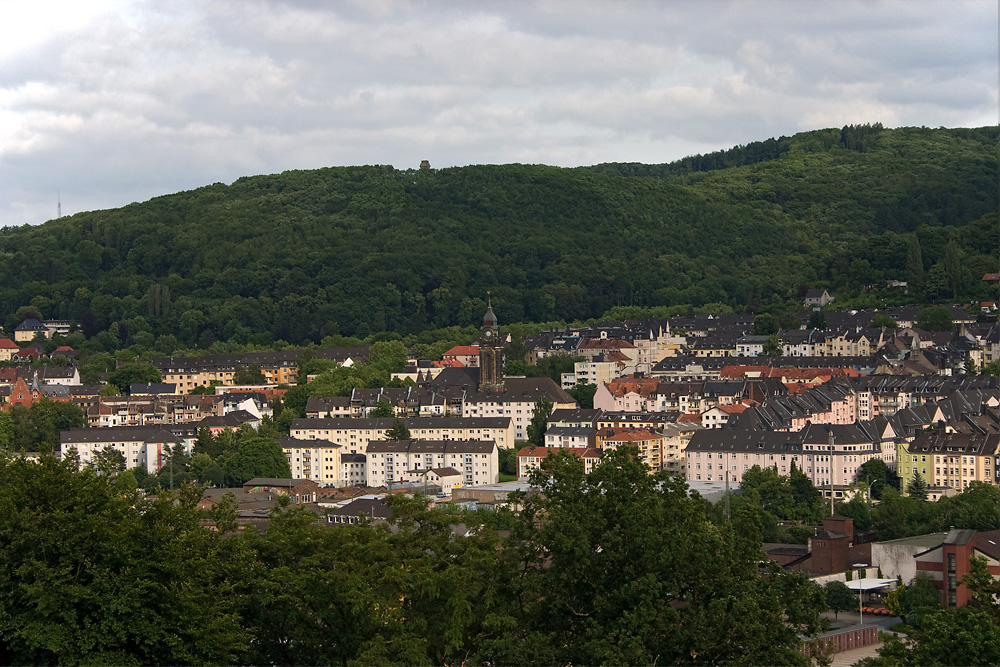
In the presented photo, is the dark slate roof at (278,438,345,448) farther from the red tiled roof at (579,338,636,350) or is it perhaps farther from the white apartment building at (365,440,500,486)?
the red tiled roof at (579,338,636,350)

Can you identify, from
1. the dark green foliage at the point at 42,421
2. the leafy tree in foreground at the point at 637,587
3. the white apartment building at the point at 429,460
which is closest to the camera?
the leafy tree in foreground at the point at 637,587

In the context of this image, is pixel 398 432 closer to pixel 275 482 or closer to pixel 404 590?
pixel 275 482

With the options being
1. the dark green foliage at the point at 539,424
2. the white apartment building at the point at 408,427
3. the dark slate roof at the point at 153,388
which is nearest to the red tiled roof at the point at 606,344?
the dark green foliage at the point at 539,424

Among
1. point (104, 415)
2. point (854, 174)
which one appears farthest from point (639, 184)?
point (104, 415)

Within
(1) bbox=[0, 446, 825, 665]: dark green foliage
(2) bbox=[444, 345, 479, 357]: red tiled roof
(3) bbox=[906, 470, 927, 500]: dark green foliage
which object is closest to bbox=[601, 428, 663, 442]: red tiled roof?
(3) bbox=[906, 470, 927, 500]: dark green foliage

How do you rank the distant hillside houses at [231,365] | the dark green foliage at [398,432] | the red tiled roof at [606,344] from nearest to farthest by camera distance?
the dark green foliage at [398,432] → the red tiled roof at [606,344] → the distant hillside houses at [231,365]

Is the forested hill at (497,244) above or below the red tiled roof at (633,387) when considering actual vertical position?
above

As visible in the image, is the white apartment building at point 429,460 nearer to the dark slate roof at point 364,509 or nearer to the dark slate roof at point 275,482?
the dark slate roof at point 275,482

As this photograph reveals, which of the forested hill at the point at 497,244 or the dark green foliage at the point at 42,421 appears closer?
the dark green foliage at the point at 42,421

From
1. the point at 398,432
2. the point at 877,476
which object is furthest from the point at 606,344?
the point at 877,476
